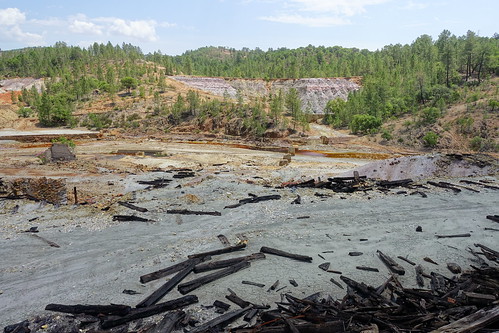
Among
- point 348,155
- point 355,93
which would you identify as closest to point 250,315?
point 348,155

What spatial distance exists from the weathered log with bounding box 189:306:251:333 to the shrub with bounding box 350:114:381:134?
34.2 meters

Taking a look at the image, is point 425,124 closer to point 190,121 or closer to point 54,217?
point 190,121

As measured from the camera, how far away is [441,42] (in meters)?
67.3

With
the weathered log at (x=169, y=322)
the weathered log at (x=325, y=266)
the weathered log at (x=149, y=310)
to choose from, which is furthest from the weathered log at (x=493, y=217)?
the weathered log at (x=169, y=322)

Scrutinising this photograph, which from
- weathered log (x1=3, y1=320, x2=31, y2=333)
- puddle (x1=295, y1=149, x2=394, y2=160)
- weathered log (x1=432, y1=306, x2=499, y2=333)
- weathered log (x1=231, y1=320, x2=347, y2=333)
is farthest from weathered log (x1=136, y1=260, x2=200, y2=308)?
puddle (x1=295, y1=149, x2=394, y2=160)

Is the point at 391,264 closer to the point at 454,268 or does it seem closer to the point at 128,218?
the point at 454,268

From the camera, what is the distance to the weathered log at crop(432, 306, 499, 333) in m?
5.22

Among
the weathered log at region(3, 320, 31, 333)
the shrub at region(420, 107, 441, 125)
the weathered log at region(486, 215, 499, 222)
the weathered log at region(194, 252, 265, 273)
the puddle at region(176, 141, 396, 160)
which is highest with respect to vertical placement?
the shrub at region(420, 107, 441, 125)

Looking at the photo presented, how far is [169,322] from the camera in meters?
6.13

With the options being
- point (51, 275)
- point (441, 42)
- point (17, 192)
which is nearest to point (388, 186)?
point (51, 275)

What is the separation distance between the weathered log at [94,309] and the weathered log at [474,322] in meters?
5.56

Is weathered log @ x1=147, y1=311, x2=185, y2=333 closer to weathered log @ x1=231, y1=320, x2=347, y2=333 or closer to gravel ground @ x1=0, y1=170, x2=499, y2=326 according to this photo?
gravel ground @ x1=0, y1=170, x2=499, y2=326

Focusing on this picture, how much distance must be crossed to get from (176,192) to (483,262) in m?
11.9

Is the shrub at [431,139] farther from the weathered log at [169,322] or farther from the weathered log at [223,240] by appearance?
the weathered log at [169,322]
